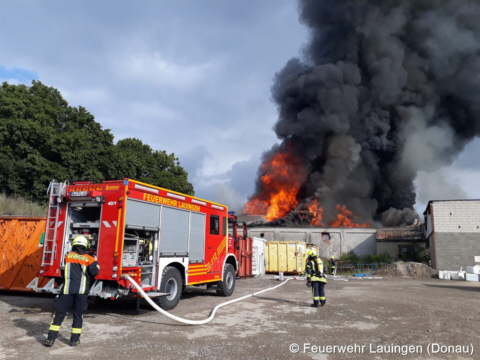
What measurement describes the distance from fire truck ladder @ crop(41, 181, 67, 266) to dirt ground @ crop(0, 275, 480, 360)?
4.06 feet

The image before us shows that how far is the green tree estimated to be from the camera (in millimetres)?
23594

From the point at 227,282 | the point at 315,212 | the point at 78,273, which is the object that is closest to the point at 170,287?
the point at 227,282

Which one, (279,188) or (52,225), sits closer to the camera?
(52,225)

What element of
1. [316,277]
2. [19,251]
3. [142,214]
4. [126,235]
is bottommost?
[316,277]

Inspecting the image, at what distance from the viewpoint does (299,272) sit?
2175 cm

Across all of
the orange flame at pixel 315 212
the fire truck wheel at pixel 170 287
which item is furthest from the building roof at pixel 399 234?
the fire truck wheel at pixel 170 287

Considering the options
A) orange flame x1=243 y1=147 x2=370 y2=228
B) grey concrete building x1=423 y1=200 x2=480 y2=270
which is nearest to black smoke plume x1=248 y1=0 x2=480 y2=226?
orange flame x1=243 y1=147 x2=370 y2=228

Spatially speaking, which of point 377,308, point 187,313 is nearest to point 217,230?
point 187,313

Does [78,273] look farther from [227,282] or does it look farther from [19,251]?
[19,251]

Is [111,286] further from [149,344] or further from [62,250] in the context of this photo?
[149,344]

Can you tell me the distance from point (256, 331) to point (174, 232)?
336 centimetres

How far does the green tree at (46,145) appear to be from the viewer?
929 inches

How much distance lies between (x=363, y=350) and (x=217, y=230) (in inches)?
238

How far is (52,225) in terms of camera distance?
25.7 feet
